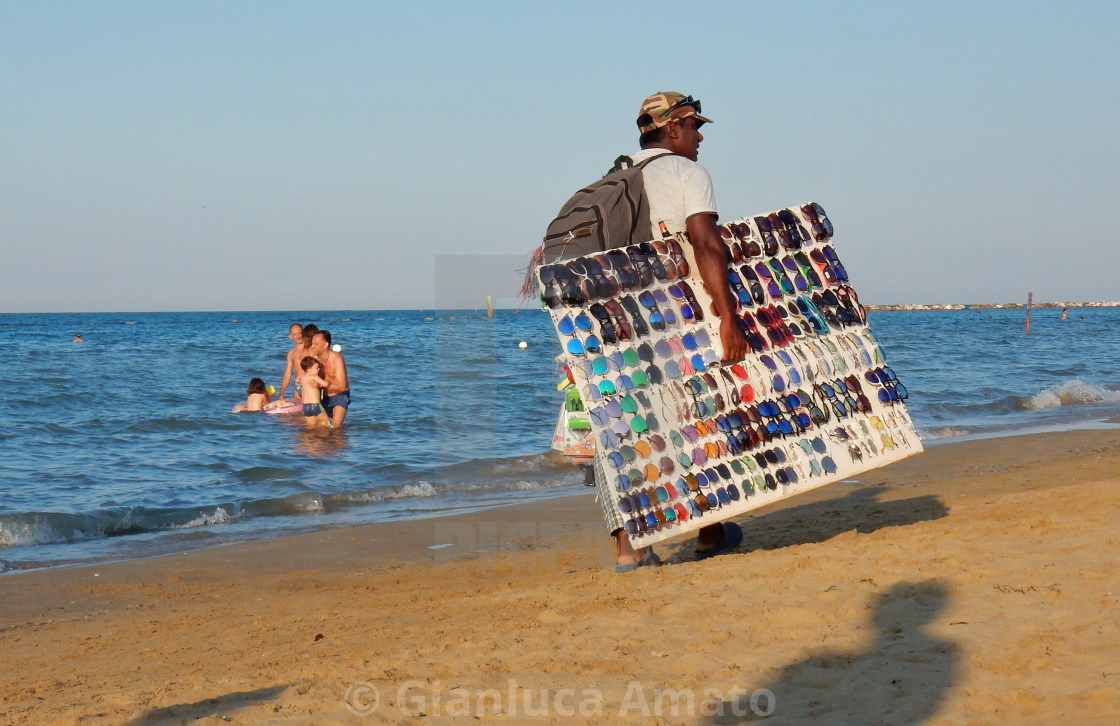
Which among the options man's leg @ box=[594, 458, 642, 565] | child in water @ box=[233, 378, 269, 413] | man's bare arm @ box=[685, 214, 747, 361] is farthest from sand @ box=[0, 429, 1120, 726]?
child in water @ box=[233, 378, 269, 413]

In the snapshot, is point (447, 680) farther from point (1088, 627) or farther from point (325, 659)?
point (1088, 627)

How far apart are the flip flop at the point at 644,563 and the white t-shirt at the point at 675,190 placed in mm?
1498

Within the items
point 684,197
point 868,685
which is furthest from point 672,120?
point 868,685

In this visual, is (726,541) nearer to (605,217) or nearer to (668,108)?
(605,217)

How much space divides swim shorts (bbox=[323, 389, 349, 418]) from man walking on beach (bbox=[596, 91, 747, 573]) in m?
9.32

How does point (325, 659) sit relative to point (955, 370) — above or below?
below

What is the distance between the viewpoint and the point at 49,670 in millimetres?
3904

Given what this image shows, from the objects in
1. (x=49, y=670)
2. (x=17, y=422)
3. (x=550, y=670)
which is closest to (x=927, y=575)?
(x=550, y=670)

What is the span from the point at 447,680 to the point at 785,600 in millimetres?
1336

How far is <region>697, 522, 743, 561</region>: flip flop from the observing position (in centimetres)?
502

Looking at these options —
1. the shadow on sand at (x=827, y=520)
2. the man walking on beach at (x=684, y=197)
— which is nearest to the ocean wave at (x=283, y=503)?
the shadow on sand at (x=827, y=520)

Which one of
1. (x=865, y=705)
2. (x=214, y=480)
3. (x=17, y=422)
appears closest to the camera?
(x=865, y=705)

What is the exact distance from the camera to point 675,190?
4.21 metres

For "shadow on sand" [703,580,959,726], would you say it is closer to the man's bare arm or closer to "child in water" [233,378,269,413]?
the man's bare arm
